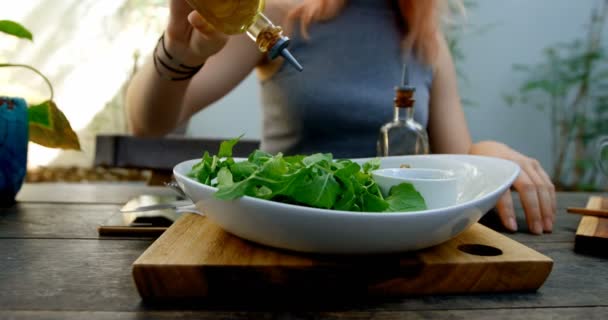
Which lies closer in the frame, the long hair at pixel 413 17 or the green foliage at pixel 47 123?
the green foliage at pixel 47 123

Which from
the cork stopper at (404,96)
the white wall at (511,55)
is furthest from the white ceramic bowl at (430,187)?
the white wall at (511,55)

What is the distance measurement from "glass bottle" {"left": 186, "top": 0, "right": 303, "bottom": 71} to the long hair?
2.25 feet

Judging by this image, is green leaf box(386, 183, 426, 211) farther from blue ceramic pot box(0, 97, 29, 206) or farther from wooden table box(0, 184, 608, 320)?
blue ceramic pot box(0, 97, 29, 206)

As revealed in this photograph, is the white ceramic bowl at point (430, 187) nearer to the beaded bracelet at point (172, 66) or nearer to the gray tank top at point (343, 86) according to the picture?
the beaded bracelet at point (172, 66)

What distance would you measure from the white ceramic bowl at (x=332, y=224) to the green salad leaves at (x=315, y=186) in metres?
0.02

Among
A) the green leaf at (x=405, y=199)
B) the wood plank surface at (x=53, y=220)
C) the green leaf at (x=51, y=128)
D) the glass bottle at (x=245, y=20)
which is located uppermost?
the glass bottle at (x=245, y=20)

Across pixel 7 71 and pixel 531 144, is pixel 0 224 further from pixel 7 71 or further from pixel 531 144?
pixel 531 144

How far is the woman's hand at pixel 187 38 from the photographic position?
0.87 metres

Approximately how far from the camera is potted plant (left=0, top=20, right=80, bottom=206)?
0.77 metres

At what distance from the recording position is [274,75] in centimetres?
139

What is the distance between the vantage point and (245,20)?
2.14 feet

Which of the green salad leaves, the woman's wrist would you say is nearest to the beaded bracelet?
the woman's wrist

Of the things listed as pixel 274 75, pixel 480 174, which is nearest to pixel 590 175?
pixel 274 75

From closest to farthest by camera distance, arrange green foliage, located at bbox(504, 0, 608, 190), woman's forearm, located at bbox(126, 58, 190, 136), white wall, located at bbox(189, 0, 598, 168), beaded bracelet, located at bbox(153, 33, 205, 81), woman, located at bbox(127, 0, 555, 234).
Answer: beaded bracelet, located at bbox(153, 33, 205, 81) → woman's forearm, located at bbox(126, 58, 190, 136) → woman, located at bbox(127, 0, 555, 234) → green foliage, located at bbox(504, 0, 608, 190) → white wall, located at bbox(189, 0, 598, 168)
